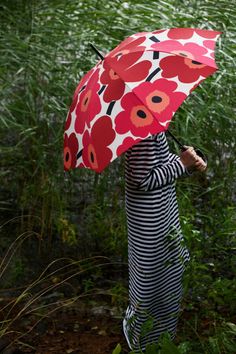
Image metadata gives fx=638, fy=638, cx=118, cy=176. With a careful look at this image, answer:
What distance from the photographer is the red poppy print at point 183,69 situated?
2.13 meters

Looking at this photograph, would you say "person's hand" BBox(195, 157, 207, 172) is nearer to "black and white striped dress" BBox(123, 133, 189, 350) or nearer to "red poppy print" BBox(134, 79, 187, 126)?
"black and white striped dress" BBox(123, 133, 189, 350)

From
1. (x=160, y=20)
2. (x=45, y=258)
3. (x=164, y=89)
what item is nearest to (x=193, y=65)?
(x=164, y=89)

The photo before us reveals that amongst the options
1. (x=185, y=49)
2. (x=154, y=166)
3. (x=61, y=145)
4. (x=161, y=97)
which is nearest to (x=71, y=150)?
(x=154, y=166)

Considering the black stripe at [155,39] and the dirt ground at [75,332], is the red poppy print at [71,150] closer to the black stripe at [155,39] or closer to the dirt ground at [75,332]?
the black stripe at [155,39]

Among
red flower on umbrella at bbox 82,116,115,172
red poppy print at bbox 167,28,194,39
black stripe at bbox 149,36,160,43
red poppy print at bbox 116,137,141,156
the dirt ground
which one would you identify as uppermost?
red poppy print at bbox 167,28,194,39

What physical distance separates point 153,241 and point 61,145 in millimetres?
1202

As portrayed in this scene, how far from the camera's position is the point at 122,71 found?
2.15m

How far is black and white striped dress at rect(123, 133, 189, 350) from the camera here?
229cm

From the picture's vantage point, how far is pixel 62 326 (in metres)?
3.18

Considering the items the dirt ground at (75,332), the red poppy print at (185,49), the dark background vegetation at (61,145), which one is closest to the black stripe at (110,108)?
the red poppy print at (185,49)

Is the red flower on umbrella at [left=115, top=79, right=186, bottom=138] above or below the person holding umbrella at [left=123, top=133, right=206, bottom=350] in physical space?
above

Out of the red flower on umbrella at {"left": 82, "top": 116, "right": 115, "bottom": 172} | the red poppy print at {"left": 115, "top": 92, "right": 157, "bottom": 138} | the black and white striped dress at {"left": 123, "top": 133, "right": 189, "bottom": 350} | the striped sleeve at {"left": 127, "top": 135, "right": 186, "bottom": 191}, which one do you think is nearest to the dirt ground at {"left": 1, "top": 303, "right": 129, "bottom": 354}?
the black and white striped dress at {"left": 123, "top": 133, "right": 189, "bottom": 350}

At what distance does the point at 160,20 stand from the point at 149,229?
4.67 feet

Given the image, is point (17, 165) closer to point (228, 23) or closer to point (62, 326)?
point (62, 326)
